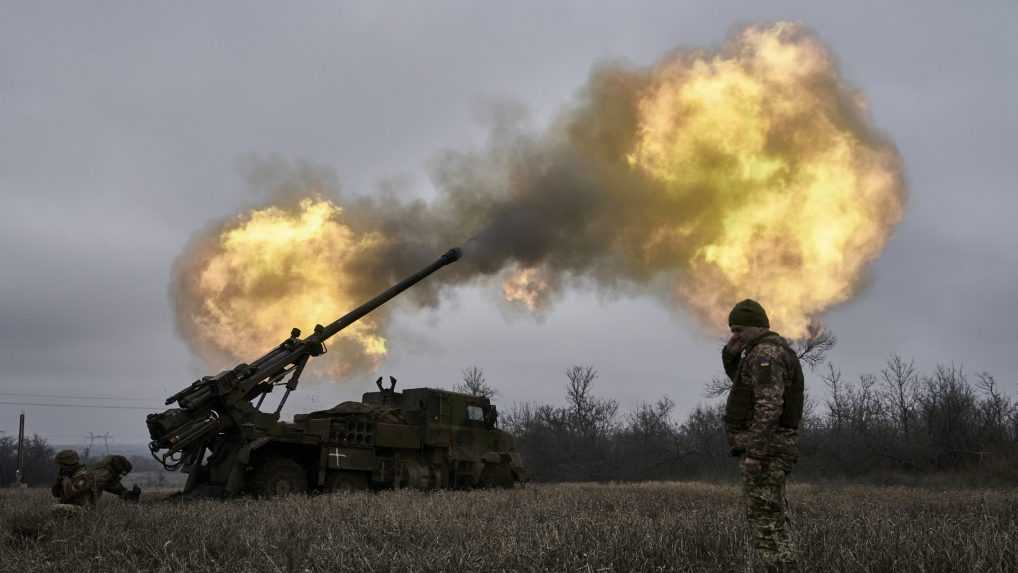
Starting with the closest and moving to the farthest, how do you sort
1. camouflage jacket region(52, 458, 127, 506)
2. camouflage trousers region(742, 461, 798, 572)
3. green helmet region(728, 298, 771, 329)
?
1. camouflage trousers region(742, 461, 798, 572)
2. green helmet region(728, 298, 771, 329)
3. camouflage jacket region(52, 458, 127, 506)

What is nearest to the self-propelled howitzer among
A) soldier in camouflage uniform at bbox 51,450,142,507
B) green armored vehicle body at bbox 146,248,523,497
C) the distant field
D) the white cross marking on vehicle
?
green armored vehicle body at bbox 146,248,523,497

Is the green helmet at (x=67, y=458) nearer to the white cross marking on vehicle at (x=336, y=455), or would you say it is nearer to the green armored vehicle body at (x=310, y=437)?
the green armored vehicle body at (x=310, y=437)

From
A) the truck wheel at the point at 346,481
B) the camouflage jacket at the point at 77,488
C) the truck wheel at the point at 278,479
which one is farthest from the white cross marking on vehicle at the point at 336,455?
the camouflage jacket at the point at 77,488

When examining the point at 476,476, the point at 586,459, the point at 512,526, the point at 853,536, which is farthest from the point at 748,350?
the point at 586,459

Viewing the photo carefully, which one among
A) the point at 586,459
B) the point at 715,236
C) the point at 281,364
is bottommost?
the point at 586,459

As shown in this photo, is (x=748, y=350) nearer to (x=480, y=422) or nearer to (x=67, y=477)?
(x=67, y=477)

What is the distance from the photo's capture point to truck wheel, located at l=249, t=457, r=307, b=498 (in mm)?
13453

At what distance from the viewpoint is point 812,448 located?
30828 mm

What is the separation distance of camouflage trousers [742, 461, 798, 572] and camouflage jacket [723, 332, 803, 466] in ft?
0.41

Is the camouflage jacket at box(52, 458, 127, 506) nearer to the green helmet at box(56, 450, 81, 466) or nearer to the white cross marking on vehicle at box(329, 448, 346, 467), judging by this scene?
the green helmet at box(56, 450, 81, 466)

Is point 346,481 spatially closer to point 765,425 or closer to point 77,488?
point 77,488

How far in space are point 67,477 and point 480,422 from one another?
9.70 meters

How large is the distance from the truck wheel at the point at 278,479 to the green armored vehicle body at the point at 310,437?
0.02 metres

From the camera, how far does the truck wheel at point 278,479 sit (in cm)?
1345
